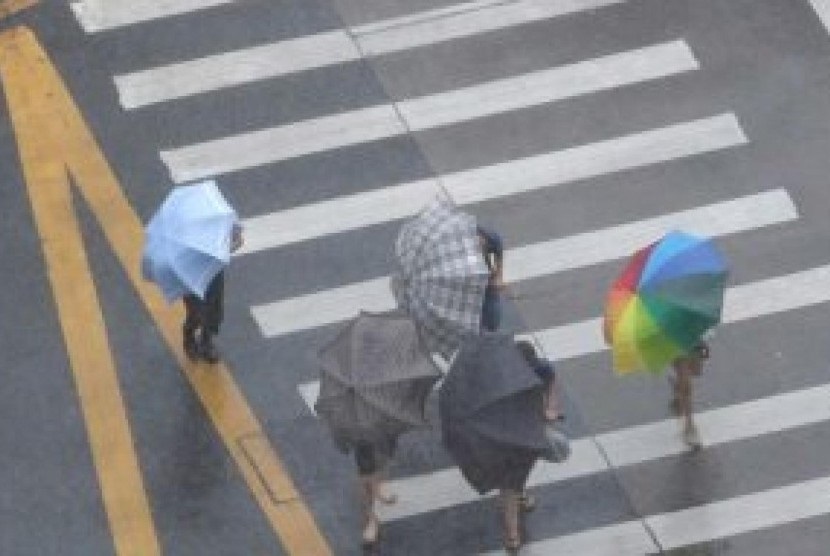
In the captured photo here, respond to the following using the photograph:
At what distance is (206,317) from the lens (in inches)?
707

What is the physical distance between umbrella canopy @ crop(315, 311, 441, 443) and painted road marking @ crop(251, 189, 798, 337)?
2232mm

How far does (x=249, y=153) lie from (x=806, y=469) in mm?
5253

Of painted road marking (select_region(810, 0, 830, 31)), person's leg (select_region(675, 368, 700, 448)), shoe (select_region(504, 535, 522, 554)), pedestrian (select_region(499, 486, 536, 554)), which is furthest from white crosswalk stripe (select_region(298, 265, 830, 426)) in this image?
painted road marking (select_region(810, 0, 830, 31))

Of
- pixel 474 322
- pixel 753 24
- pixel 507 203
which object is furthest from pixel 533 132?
pixel 474 322

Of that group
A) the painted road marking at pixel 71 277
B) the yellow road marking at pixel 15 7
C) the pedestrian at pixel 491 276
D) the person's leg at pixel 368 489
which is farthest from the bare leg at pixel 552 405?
the yellow road marking at pixel 15 7

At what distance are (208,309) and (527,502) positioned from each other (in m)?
2.70

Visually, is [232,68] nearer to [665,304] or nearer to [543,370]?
[543,370]

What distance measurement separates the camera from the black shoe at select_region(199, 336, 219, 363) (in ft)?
60.0

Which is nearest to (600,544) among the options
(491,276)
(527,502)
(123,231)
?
(527,502)

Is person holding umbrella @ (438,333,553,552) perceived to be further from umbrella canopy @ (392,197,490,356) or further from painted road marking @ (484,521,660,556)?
painted road marking @ (484,521,660,556)

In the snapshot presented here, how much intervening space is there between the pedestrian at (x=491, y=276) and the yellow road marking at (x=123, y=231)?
1.84 meters

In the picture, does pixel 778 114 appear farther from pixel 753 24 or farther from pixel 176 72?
pixel 176 72

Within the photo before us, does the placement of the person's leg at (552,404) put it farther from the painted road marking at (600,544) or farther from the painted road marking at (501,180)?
the painted road marking at (501,180)

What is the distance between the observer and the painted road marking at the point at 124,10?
2092cm
